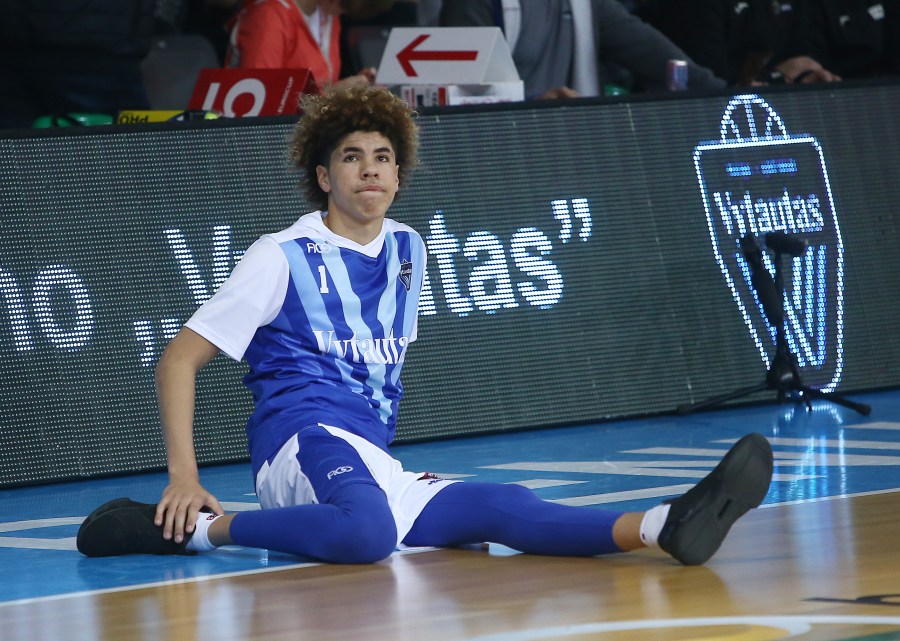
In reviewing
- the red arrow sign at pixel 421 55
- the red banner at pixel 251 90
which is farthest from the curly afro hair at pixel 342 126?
the red arrow sign at pixel 421 55

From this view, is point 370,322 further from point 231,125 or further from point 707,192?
point 707,192

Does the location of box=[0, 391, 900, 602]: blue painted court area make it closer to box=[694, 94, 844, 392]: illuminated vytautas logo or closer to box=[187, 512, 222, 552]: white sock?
box=[187, 512, 222, 552]: white sock

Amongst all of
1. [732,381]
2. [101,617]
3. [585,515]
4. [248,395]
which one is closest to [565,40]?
[732,381]

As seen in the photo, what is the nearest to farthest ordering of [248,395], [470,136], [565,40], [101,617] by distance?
[101,617] < [248,395] < [470,136] < [565,40]

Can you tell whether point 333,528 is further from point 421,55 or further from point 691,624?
point 421,55

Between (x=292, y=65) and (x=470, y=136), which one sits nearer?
(x=470, y=136)

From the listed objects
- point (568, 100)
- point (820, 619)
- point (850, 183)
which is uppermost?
point (568, 100)

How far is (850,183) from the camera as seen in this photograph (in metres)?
7.93

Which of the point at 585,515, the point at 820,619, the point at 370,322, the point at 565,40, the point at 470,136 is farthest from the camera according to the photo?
the point at 565,40

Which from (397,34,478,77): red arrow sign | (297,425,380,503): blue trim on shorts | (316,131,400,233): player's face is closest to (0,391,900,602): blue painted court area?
(297,425,380,503): blue trim on shorts

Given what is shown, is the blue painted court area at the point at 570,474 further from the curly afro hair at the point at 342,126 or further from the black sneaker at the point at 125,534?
the curly afro hair at the point at 342,126

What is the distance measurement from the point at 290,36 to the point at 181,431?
4.27m

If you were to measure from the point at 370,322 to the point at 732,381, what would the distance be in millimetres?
3351

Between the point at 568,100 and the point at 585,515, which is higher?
the point at 568,100
